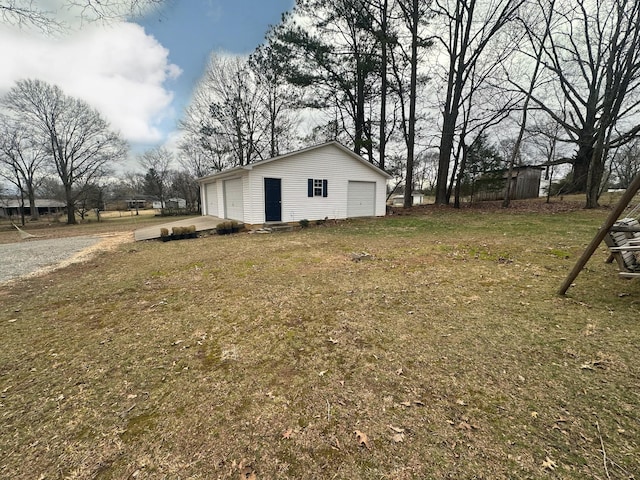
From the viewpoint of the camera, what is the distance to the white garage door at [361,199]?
14617 millimetres

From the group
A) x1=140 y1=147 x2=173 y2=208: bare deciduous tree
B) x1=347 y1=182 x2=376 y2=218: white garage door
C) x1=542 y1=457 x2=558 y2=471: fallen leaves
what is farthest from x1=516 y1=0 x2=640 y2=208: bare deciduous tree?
x1=140 y1=147 x2=173 y2=208: bare deciduous tree

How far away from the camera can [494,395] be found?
2068 millimetres

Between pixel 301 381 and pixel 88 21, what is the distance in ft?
23.1

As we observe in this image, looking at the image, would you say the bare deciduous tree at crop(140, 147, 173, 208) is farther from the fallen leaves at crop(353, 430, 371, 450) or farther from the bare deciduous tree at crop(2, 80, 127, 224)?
the fallen leaves at crop(353, 430, 371, 450)

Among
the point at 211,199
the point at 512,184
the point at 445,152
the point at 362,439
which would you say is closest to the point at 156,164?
the point at 211,199

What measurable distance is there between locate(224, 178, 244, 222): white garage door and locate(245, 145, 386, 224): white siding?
0.92 metres

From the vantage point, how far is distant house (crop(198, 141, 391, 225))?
11555mm

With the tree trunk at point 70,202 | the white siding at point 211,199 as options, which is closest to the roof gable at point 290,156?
the white siding at point 211,199

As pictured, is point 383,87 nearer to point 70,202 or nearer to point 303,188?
point 303,188

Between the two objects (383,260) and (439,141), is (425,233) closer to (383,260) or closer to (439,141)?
(383,260)

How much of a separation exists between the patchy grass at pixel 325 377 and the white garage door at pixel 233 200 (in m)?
7.90

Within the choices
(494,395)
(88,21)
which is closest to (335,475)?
A: (494,395)

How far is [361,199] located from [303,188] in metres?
3.97

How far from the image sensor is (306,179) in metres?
12.7
